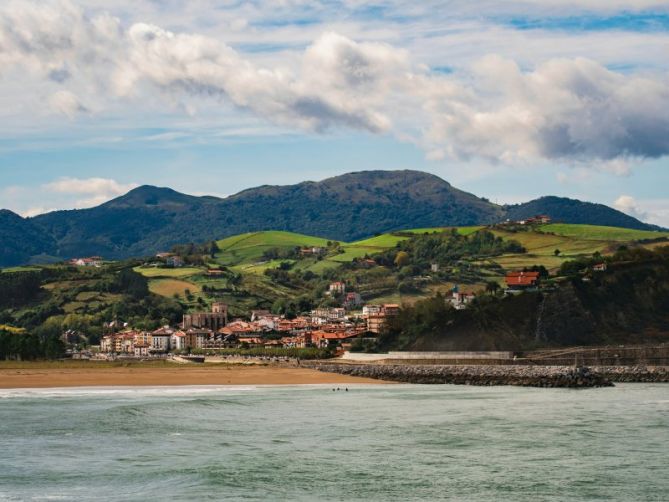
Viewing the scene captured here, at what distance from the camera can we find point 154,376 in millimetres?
107500

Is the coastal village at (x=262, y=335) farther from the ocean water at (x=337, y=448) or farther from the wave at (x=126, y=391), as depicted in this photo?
the ocean water at (x=337, y=448)

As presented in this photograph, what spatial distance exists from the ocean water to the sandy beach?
20.2m

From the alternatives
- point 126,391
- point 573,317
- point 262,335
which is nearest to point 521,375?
point 573,317

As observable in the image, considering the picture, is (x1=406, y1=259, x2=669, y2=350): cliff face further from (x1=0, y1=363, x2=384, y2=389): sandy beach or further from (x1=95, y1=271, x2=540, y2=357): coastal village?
(x1=95, y1=271, x2=540, y2=357): coastal village

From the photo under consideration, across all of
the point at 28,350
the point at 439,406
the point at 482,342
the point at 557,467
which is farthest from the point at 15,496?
the point at 28,350

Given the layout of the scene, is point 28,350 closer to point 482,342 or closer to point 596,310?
point 482,342

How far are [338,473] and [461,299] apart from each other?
5318 inches

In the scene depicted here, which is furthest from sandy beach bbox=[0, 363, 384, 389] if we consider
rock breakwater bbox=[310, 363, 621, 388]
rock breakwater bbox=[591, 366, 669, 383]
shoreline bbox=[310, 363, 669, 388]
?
rock breakwater bbox=[591, 366, 669, 383]

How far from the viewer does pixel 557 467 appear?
4238cm

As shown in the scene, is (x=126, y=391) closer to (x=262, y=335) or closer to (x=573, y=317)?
(x=573, y=317)

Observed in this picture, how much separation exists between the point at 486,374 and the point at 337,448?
54.3m

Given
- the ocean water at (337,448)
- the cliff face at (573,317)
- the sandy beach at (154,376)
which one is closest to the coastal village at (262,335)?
the cliff face at (573,317)

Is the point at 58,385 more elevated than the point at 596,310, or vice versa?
the point at 596,310

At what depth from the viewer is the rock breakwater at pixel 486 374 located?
300 feet
